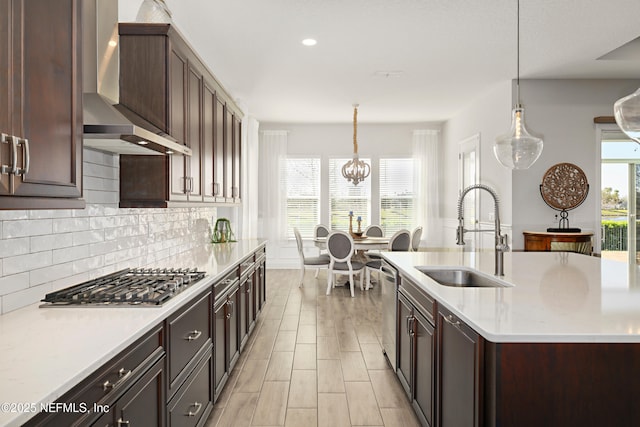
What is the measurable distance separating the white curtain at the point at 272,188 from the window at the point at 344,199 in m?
0.94

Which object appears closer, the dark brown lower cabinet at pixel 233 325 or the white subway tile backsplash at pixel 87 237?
the white subway tile backsplash at pixel 87 237

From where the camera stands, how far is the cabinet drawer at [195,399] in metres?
1.97

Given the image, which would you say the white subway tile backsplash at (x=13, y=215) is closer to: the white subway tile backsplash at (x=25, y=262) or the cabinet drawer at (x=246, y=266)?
the white subway tile backsplash at (x=25, y=262)

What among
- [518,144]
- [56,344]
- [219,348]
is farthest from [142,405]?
[518,144]

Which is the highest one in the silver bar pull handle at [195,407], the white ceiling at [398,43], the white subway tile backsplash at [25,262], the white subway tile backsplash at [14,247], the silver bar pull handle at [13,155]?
the white ceiling at [398,43]

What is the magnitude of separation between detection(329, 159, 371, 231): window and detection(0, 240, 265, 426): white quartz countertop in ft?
22.0

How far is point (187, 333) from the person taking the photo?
83.7 inches

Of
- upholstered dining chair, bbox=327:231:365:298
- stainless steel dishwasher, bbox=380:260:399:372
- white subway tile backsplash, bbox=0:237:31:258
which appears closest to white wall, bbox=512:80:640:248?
upholstered dining chair, bbox=327:231:365:298

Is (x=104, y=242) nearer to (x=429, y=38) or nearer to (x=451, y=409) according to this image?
(x=451, y=409)

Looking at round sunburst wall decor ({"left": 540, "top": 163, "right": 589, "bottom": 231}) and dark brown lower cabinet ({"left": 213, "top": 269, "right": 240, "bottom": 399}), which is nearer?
dark brown lower cabinet ({"left": 213, "top": 269, "right": 240, "bottom": 399})

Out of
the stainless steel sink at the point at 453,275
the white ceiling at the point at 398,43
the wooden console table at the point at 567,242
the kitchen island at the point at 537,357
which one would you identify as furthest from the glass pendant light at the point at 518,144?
the wooden console table at the point at 567,242

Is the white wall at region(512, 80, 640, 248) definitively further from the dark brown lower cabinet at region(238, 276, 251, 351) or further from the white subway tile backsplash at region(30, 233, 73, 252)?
the white subway tile backsplash at region(30, 233, 73, 252)

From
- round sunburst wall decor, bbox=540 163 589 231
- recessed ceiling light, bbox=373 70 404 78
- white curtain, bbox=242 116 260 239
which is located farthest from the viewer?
white curtain, bbox=242 116 260 239

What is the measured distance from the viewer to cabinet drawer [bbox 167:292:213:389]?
1915 mm
